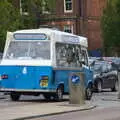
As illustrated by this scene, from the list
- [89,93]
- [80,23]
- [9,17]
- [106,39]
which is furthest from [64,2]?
[89,93]

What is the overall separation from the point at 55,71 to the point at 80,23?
39670 millimetres

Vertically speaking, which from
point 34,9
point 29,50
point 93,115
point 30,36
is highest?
point 34,9

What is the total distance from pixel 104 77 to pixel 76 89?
10360 mm

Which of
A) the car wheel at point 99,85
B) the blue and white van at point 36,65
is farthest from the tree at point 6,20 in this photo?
the blue and white van at point 36,65

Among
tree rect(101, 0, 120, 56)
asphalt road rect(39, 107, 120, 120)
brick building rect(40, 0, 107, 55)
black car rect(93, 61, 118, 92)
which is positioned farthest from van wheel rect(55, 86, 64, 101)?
brick building rect(40, 0, 107, 55)

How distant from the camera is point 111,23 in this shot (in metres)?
56.3

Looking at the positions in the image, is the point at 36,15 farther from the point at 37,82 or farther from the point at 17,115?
the point at 17,115

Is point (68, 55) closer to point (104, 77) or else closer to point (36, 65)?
point (36, 65)

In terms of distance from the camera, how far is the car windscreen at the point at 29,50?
23438mm

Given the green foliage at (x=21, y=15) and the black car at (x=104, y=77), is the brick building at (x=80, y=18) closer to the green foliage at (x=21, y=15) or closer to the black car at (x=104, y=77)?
the green foliage at (x=21, y=15)

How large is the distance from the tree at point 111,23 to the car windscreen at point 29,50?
32.3 m

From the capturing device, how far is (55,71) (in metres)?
23.2

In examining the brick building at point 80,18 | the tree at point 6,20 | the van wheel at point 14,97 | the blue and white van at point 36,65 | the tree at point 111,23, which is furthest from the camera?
the brick building at point 80,18

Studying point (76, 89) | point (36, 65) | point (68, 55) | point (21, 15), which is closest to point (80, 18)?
point (21, 15)
